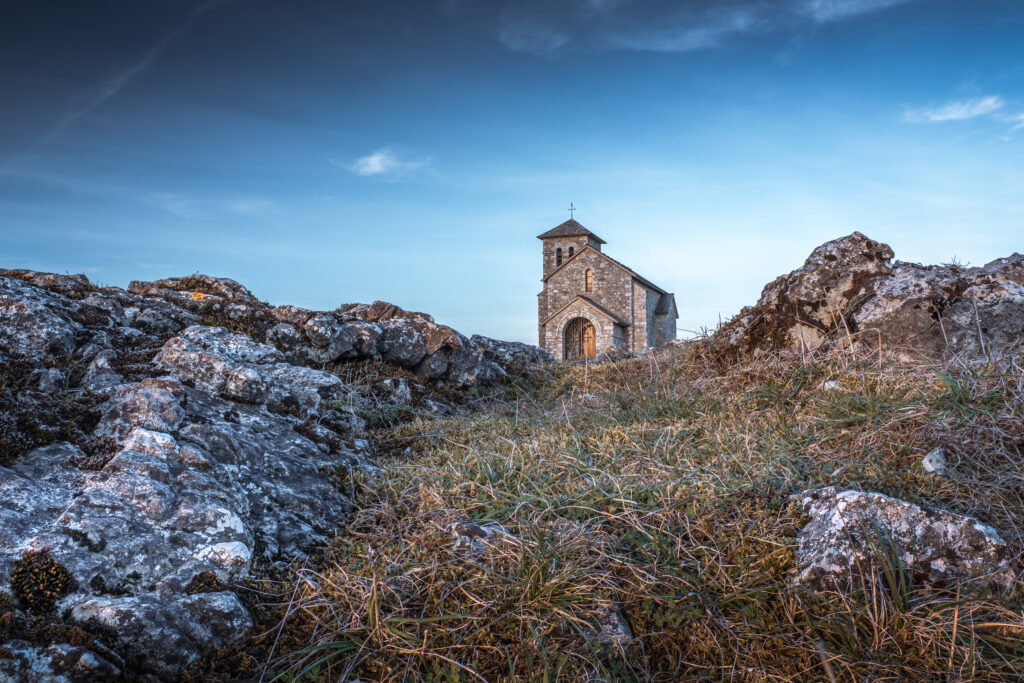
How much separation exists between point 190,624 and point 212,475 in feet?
3.43

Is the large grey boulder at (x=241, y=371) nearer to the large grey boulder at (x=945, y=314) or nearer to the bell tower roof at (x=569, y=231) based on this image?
the large grey boulder at (x=945, y=314)

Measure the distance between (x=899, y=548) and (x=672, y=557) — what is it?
96cm

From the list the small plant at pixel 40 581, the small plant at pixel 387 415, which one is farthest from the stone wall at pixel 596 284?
the small plant at pixel 40 581

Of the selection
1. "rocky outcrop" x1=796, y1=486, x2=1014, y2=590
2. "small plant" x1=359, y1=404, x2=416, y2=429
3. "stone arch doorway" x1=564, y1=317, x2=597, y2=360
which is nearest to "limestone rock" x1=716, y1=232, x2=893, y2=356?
"rocky outcrop" x1=796, y1=486, x2=1014, y2=590

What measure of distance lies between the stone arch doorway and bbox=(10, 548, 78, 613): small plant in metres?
34.4

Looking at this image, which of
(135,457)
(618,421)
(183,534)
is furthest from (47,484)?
(618,421)

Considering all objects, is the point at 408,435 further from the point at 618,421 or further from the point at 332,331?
the point at 332,331

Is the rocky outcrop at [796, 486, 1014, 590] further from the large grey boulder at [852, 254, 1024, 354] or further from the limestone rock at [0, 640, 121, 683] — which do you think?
the large grey boulder at [852, 254, 1024, 354]

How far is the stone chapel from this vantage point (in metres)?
35.1

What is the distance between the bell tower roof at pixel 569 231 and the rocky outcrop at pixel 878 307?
35.6 metres

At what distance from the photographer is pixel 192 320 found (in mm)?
6453

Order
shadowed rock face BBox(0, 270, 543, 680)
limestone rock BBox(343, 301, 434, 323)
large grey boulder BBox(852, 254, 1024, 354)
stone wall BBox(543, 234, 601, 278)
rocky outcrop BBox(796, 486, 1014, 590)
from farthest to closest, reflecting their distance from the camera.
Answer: stone wall BBox(543, 234, 601, 278) < limestone rock BBox(343, 301, 434, 323) < large grey boulder BBox(852, 254, 1024, 354) < rocky outcrop BBox(796, 486, 1014, 590) < shadowed rock face BBox(0, 270, 543, 680)

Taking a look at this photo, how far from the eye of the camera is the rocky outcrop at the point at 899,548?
2.46m

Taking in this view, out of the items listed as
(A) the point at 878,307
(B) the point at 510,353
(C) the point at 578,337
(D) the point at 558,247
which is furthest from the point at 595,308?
(A) the point at 878,307
